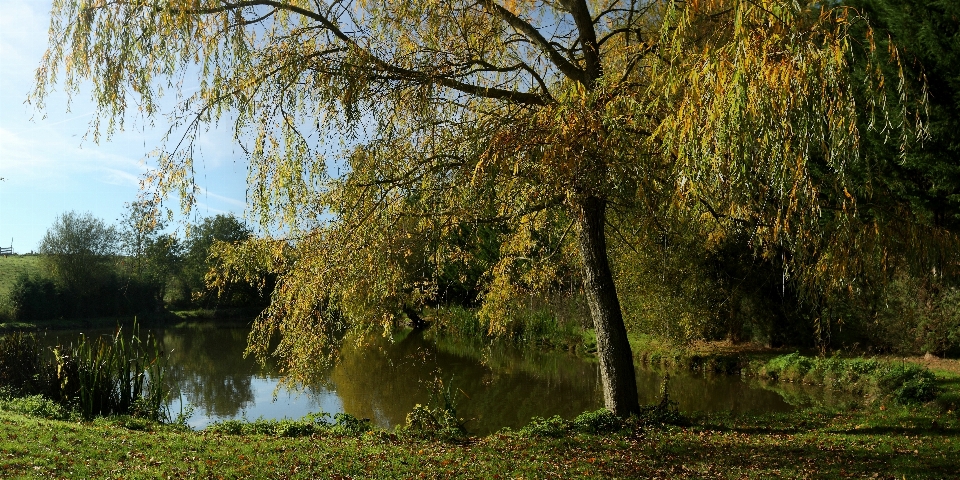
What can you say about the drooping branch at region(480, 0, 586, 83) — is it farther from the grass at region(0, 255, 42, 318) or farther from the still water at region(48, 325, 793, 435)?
the grass at region(0, 255, 42, 318)

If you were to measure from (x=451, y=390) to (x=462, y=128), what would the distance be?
856 centimetres

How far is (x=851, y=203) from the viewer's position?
4.35 m

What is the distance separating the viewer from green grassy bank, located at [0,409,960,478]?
213 inches

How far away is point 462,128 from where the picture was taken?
22.4 ft

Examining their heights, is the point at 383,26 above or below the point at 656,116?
above

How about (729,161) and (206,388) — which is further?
(206,388)

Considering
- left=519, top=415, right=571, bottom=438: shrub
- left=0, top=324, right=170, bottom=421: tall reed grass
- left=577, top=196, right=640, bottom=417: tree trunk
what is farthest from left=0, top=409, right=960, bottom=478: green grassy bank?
left=0, top=324, right=170, bottom=421: tall reed grass

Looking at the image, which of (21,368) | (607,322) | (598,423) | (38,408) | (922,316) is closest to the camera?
(598,423)

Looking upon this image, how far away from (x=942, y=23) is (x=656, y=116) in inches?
375

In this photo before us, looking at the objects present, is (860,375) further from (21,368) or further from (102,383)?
(21,368)

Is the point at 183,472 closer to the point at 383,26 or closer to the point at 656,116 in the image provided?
the point at 383,26

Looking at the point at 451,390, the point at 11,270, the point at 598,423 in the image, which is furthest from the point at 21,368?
the point at 11,270

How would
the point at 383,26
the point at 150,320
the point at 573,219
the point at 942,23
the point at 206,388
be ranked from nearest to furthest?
1. the point at 383,26
2. the point at 573,219
3. the point at 942,23
4. the point at 206,388
5. the point at 150,320

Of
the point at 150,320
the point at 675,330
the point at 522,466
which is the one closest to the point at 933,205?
the point at 675,330
